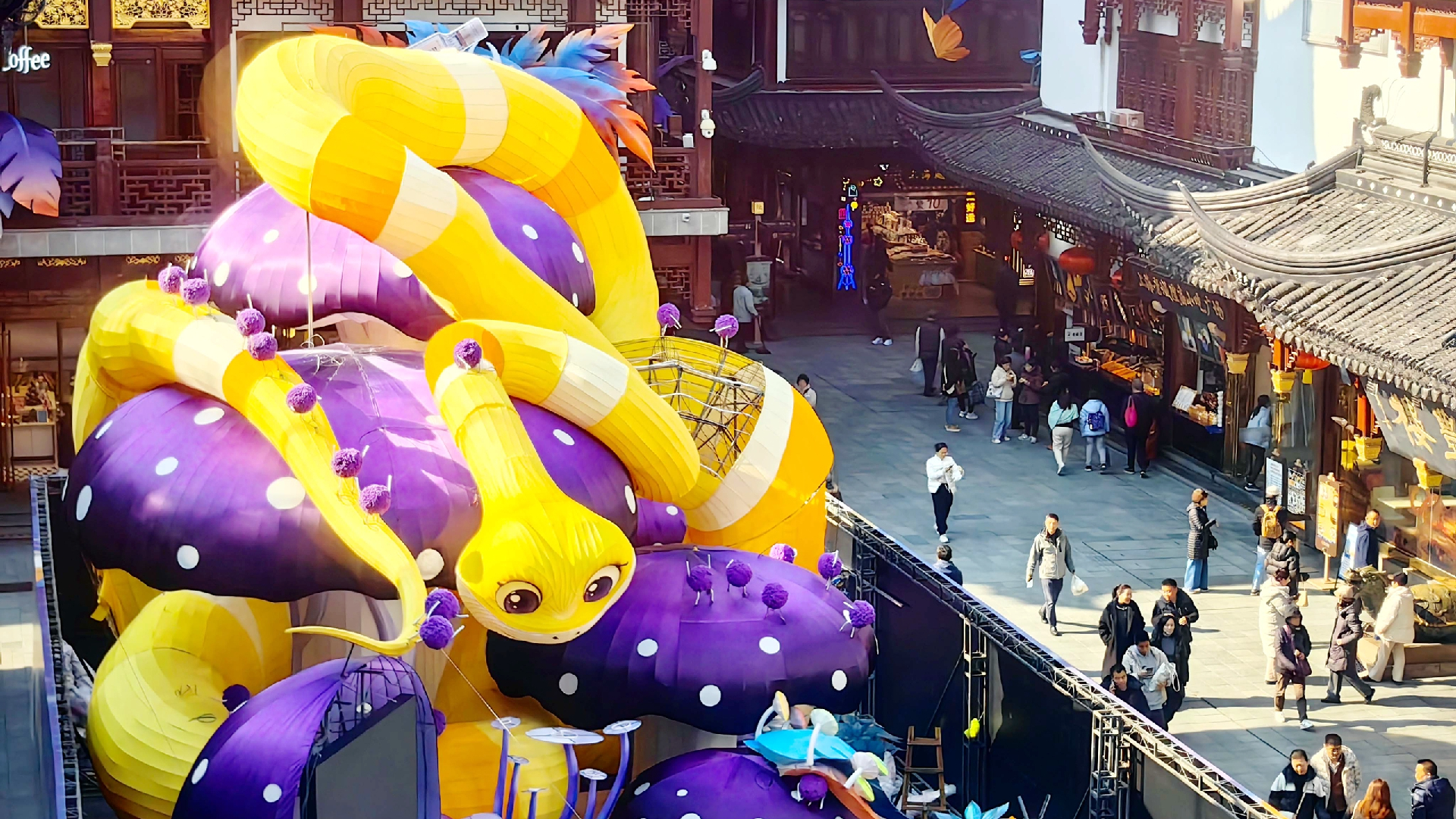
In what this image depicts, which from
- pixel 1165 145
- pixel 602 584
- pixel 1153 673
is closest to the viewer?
pixel 602 584

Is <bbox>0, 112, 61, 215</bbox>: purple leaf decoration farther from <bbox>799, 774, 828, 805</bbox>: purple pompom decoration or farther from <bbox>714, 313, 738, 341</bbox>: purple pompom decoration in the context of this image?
<bbox>799, 774, 828, 805</bbox>: purple pompom decoration

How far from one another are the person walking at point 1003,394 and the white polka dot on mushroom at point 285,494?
22501 mm

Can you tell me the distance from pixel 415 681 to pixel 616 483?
236cm

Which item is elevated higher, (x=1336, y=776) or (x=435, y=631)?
(x=435, y=631)

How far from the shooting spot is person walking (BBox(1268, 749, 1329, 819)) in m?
19.6

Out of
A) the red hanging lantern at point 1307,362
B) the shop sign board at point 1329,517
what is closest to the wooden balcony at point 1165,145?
the red hanging lantern at point 1307,362

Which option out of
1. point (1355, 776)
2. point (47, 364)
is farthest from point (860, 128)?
point (1355, 776)

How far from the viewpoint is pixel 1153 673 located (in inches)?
867

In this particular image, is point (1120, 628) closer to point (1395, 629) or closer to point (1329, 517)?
point (1395, 629)

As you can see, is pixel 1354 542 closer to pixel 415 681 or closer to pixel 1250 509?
pixel 1250 509

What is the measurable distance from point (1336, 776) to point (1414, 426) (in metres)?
7.68

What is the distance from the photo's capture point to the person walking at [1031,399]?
36312 mm

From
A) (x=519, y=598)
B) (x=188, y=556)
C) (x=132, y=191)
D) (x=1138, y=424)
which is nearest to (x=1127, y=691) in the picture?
(x=519, y=598)

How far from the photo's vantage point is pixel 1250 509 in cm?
3241
